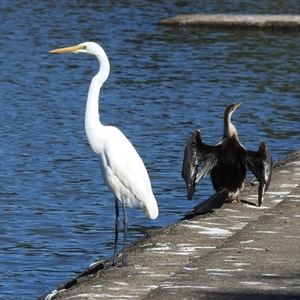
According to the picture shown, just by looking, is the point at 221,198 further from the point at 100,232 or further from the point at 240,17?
the point at 240,17

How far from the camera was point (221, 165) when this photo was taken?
10141 millimetres

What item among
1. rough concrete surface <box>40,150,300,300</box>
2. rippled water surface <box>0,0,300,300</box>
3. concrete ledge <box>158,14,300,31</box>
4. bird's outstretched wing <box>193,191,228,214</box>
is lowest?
concrete ledge <box>158,14,300,31</box>

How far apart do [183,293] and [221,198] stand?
3231 mm

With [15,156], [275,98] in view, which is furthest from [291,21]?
[15,156]

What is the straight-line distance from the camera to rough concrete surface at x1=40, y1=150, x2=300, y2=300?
6918mm

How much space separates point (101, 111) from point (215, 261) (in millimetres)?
10592

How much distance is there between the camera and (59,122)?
17.1 meters

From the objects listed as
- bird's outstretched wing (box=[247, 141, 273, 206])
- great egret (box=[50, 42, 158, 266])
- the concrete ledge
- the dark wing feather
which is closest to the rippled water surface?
the concrete ledge

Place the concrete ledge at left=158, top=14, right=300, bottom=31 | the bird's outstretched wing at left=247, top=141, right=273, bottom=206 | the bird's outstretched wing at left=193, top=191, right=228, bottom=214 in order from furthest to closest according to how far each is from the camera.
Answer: the concrete ledge at left=158, top=14, right=300, bottom=31 < the bird's outstretched wing at left=193, top=191, right=228, bottom=214 < the bird's outstretched wing at left=247, top=141, right=273, bottom=206

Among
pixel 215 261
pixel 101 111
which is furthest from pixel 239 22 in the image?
pixel 215 261

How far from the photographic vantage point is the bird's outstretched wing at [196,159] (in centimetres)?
1002

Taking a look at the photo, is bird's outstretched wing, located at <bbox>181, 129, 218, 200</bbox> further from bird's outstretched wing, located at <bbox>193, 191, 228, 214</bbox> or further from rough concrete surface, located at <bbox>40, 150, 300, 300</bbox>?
rough concrete surface, located at <bbox>40, 150, 300, 300</bbox>

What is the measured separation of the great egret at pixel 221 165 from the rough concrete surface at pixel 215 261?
144 mm

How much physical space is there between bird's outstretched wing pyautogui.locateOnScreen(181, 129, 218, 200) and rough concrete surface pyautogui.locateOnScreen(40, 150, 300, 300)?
1.27 ft
